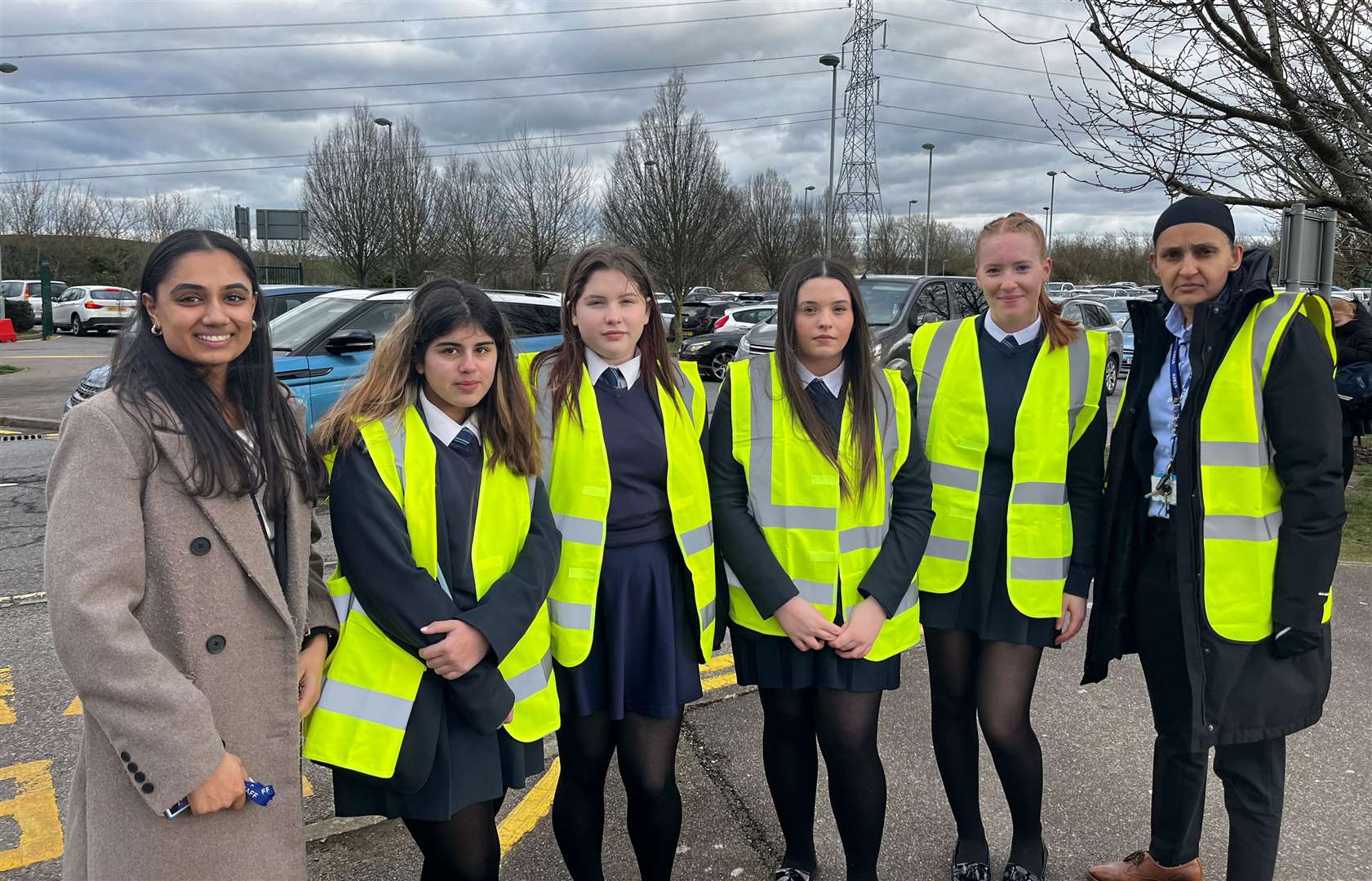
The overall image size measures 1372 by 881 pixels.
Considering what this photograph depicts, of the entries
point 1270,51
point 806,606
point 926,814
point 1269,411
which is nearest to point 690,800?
A: point 926,814

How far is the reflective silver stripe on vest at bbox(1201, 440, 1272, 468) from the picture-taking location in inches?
91.4

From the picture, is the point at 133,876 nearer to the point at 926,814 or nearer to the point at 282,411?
the point at 282,411

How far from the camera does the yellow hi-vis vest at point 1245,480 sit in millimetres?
2320

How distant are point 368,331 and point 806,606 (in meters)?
6.71

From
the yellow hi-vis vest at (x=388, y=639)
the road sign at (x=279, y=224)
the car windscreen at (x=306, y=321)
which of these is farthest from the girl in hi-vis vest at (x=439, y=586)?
the road sign at (x=279, y=224)

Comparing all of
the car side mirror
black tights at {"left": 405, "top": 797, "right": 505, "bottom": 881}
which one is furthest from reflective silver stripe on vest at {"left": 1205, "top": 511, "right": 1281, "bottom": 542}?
the car side mirror

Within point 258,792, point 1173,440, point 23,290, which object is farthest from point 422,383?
point 23,290

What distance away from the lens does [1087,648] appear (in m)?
2.79

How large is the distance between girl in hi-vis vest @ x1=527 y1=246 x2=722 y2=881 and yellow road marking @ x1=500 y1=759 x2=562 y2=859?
1.73 ft

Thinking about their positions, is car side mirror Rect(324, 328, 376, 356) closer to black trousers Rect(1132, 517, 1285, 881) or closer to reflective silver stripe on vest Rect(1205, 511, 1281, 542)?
black trousers Rect(1132, 517, 1285, 881)

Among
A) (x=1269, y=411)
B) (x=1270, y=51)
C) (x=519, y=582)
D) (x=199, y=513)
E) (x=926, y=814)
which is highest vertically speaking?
(x=1270, y=51)

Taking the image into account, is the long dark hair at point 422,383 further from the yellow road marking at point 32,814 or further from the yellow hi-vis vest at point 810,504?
the yellow road marking at point 32,814

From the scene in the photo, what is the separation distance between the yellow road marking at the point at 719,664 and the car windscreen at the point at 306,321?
5131 millimetres

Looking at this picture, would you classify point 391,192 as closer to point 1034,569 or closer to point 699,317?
point 699,317
